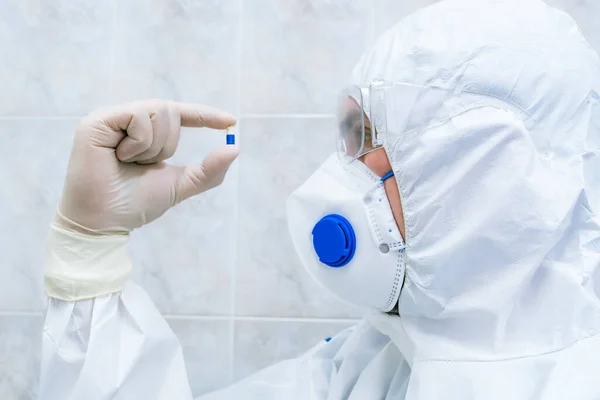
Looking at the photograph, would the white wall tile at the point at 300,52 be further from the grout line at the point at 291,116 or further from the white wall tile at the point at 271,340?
the white wall tile at the point at 271,340

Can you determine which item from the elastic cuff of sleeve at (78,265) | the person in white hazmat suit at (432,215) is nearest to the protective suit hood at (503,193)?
the person in white hazmat suit at (432,215)

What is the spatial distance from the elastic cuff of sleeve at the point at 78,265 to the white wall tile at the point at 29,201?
20.5 inches

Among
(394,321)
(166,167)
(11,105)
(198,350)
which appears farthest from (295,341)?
(11,105)

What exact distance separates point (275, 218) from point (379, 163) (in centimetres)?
51

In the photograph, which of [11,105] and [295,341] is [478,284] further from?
[11,105]

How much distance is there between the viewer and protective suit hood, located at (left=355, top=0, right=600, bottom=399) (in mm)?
786

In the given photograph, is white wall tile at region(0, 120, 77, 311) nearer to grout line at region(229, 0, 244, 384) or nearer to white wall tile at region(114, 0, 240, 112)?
white wall tile at region(114, 0, 240, 112)

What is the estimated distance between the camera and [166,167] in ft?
3.13

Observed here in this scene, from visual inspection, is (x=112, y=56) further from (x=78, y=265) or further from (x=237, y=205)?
(x=78, y=265)

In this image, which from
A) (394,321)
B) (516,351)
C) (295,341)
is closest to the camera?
(516,351)

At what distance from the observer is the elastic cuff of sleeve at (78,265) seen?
88 cm

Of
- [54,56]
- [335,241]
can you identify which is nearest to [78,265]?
[335,241]

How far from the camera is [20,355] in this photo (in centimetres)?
138

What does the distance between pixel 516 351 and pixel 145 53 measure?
1.07 m
